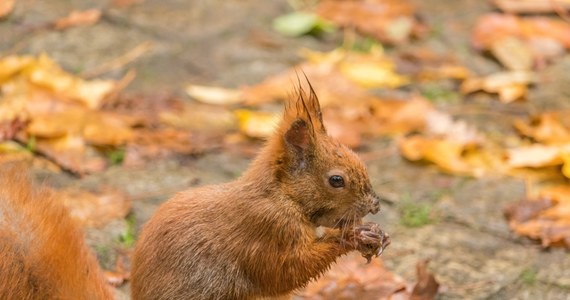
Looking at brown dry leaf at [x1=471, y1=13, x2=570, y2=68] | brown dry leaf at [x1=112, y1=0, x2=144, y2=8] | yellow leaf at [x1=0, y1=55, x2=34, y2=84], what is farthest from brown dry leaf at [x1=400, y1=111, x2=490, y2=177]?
brown dry leaf at [x1=112, y1=0, x2=144, y2=8]

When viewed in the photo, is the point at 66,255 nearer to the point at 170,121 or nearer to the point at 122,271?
the point at 122,271

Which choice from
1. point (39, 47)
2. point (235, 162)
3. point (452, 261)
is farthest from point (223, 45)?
point (452, 261)

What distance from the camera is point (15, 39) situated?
432 centimetres

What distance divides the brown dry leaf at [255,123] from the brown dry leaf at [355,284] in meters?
1.08

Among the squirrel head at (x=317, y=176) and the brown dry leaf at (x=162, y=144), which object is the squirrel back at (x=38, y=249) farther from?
the brown dry leaf at (x=162, y=144)

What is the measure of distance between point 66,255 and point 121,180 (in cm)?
124

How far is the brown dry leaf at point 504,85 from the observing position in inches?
163

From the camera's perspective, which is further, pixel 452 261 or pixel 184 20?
pixel 184 20

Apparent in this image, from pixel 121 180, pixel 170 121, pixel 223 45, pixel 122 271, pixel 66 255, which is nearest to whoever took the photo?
pixel 66 255

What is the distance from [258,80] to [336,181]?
2159mm

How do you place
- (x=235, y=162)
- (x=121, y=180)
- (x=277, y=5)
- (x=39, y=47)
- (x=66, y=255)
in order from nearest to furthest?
(x=66, y=255) → (x=121, y=180) → (x=235, y=162) → (x=39, y=47) → (x=277, y=5)

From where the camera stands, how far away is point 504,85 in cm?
418

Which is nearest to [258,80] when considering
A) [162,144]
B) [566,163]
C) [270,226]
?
[162,144]

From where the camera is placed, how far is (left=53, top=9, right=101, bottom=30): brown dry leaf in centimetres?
453
